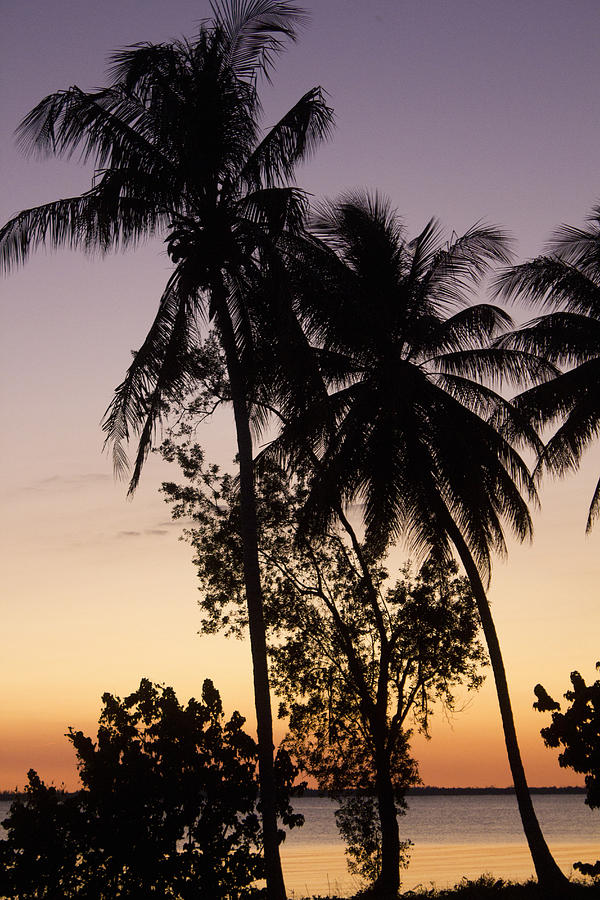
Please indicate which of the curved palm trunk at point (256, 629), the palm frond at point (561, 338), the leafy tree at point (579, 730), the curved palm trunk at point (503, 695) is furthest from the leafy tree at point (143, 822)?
the palm frond at point (561, 338)

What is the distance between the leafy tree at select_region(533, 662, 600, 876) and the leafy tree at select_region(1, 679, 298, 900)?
4.69m

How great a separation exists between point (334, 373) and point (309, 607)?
544cm

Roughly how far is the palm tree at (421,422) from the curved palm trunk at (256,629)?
212 cm

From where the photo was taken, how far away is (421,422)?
19.6 meters

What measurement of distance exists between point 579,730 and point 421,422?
24.7 feet

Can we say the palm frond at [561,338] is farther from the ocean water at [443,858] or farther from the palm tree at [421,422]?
the ocean water at [443,858]

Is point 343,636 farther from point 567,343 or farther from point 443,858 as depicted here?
point 443,858

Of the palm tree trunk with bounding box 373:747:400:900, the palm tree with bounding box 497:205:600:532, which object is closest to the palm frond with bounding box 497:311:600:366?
the palm tree with bounding box 497:205:600:532

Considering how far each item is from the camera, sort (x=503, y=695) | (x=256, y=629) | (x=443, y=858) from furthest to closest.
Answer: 1. (x=443, y=858)
2. (x=503, y=695)
3. (x=256, y=629)

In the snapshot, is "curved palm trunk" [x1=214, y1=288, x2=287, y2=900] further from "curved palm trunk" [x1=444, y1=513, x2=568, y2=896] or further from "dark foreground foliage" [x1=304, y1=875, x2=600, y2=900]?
"dark foreground foliage" [x1=304, y1=875, x2=600, y2=900]

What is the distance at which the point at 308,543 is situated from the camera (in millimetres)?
21016

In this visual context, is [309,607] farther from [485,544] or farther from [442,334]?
[442,334]

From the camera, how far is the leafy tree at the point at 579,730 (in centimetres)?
1401

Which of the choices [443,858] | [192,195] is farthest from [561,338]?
[443,858]
